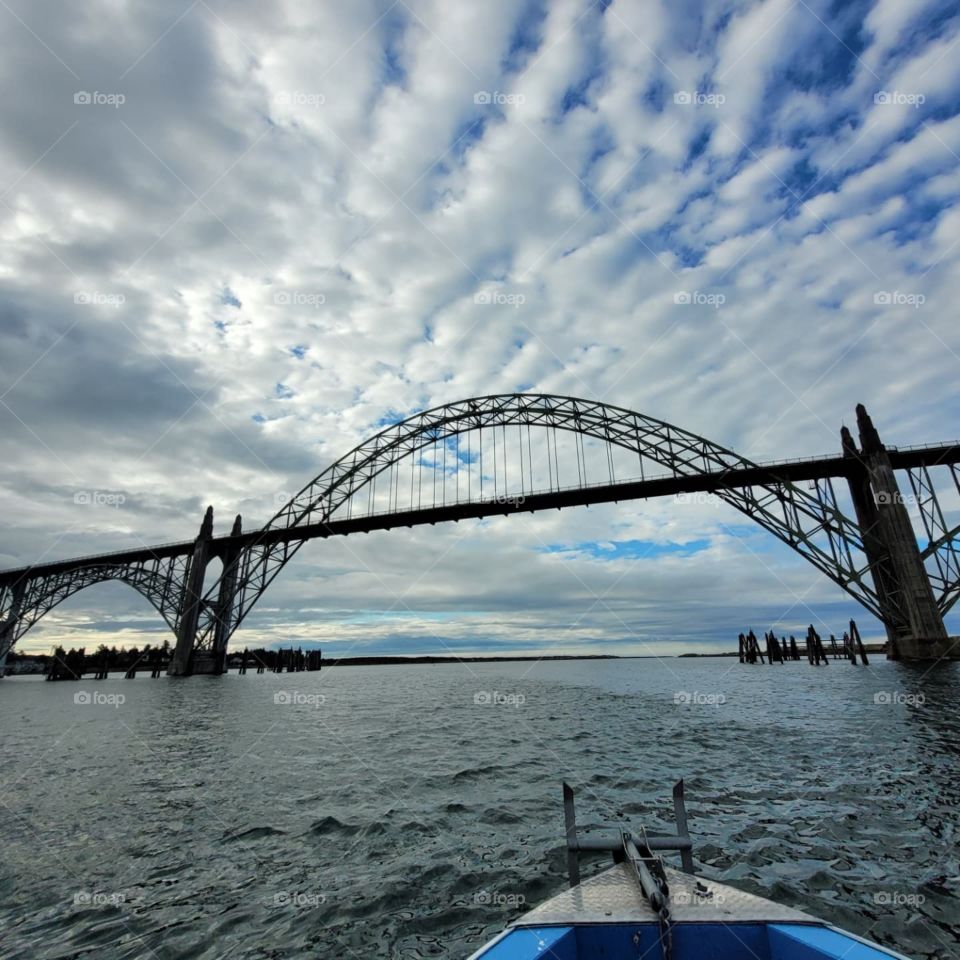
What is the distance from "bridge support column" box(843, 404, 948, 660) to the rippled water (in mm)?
16928

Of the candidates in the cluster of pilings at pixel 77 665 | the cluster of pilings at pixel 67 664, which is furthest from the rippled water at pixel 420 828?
the cluster of pilings at pixel 67 664

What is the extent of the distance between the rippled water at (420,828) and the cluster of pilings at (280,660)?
2444 inches

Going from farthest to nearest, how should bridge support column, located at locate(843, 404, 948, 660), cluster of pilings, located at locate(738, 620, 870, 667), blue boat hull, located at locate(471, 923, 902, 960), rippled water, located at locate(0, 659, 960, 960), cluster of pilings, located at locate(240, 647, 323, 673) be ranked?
1. cluster of pilings, located at locate(240, 647, 323, 673)
2. cluster of pilings, located at locate(738, 620, 870, 667)
3. bridge support column, located at locate(843, 404, 948, 660)
4. rippled water, located at locate(0, 659, 960, 960)
5. blue boat hull, located at locate(471, 923, 902, 960)

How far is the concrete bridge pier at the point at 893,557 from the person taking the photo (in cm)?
2706

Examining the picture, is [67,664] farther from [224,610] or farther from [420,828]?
[420,828]

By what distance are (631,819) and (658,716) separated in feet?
40.4

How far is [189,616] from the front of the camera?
160 feet

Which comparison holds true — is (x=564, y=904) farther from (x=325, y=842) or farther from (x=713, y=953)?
(x=325, y=842)

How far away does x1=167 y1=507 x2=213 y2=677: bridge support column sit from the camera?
4884 cm

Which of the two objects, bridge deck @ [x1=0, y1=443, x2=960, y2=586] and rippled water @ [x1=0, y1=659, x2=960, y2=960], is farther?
bridge deck @ [x1=0, y1=443, x2=960, y2=586]

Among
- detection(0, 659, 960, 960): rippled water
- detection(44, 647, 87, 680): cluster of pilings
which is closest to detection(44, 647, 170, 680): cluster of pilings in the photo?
detection(44, 647, 87, 680): cluster of pilings

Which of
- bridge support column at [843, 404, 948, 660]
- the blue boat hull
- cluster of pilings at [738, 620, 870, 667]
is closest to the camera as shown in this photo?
the blue boat hull

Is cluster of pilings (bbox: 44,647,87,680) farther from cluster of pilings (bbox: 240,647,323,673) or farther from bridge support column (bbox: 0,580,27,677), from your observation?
cluster of pilings (bbox: 240,647,323,673)

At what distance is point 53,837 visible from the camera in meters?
6.92
